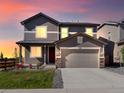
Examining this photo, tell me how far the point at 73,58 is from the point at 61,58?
153 centimetres

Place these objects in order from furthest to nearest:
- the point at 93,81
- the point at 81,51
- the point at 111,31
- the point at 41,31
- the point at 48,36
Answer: the point at 111,31, the point at 48,36, the point at 41,31, the point at 81,51, the point at 93,81

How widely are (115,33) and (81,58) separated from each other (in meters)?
11.5

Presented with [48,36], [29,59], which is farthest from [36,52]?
[48,36]

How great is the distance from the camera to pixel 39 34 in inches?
1795

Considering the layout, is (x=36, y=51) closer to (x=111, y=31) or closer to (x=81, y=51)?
(x=81, y=51)

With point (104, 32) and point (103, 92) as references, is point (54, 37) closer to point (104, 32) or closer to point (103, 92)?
point (104, 32)

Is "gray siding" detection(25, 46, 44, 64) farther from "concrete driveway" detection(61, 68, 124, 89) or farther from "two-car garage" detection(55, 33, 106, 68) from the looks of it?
"concrete driveway" detection(61, 68, 124, 89)

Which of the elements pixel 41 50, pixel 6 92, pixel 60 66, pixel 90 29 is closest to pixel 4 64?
pixel 60 66

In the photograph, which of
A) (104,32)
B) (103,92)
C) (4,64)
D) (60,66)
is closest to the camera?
(103,92)

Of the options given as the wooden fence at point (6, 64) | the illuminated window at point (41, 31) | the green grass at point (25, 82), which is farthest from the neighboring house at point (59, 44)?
the green grass at point (25, 82)

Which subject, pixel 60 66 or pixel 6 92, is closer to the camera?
pixel 6 92

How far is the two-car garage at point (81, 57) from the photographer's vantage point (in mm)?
40656

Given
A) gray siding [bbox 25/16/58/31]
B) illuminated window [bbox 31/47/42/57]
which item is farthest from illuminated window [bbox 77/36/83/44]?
illuminated window [bbox 31/47/42/57]

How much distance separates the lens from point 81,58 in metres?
40.8
